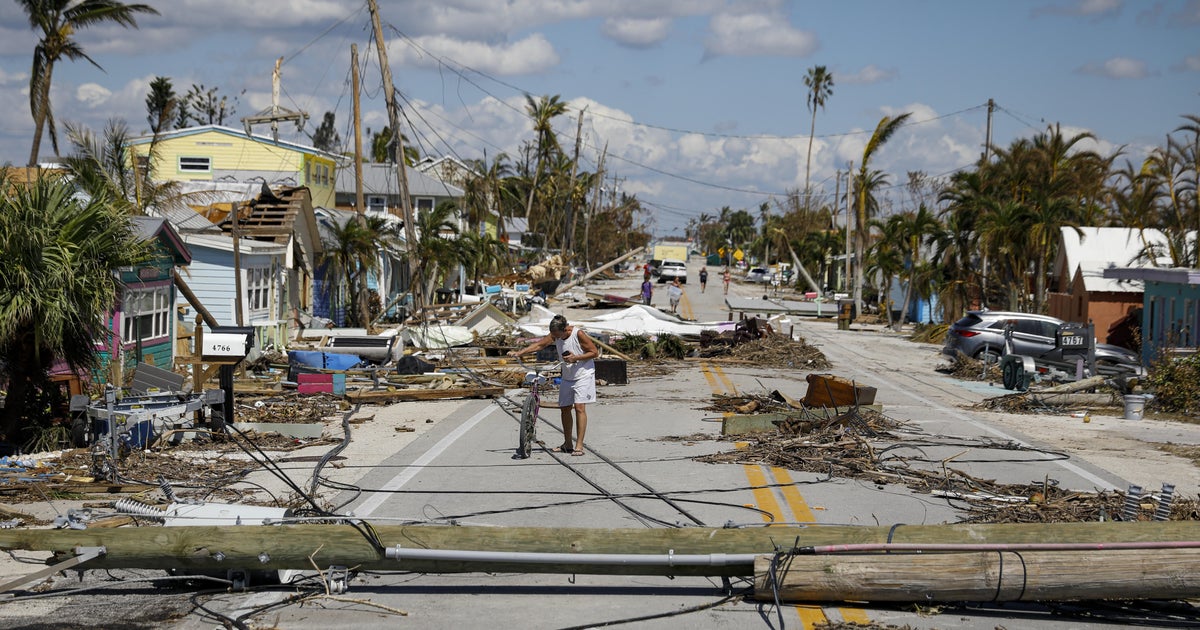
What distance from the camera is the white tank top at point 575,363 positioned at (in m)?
12.7

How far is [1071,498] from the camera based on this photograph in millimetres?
9453

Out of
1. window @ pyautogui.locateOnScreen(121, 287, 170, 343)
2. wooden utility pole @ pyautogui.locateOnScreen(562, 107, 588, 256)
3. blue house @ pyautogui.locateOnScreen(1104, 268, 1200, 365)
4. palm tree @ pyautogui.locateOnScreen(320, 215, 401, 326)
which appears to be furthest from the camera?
wooden utility pole @ pyautogui.locateOnScreen(562, 107, 588, 256)

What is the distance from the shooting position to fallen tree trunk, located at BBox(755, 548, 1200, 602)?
6.49 meters

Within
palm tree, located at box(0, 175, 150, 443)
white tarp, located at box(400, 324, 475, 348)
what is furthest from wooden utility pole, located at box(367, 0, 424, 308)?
palm tree, located at box(0, 175, 150, 443)

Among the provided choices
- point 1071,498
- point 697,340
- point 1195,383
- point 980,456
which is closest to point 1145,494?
point 1071,498

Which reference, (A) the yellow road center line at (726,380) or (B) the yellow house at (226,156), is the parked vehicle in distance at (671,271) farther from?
(A) the yellow road center line at (726,380)

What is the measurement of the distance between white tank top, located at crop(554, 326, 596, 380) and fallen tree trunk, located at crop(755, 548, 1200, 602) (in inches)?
244

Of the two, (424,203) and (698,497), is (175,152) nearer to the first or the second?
(424,203)

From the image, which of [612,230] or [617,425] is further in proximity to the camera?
[612,230]

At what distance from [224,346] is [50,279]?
2.79 metres

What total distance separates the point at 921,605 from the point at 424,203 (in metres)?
63.5

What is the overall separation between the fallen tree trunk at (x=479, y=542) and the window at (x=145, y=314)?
488 inches

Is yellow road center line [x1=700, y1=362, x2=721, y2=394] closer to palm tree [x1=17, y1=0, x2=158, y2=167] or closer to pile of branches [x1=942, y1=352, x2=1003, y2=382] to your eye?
pile of branches [x1=942, y1=352, x2=1003, y2=382]

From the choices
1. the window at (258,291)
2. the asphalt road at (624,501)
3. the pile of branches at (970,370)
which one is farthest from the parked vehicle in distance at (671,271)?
the asphalt road at (624,501)
